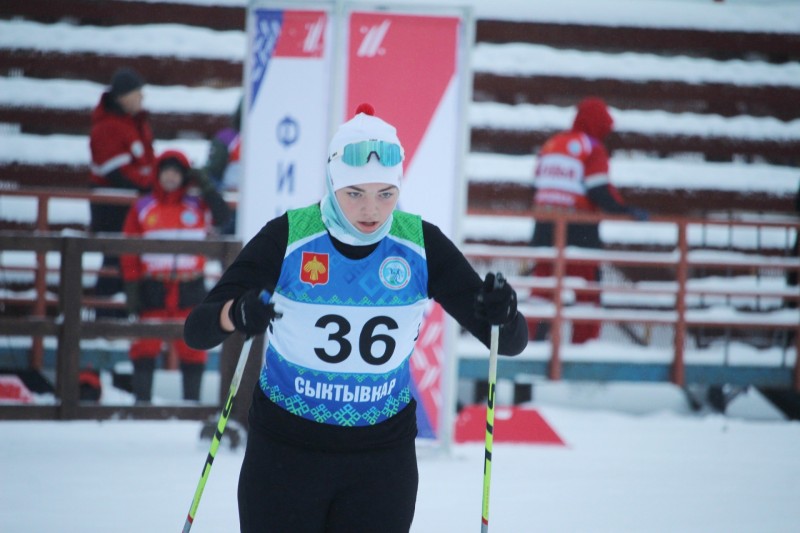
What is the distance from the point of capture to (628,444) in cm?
731

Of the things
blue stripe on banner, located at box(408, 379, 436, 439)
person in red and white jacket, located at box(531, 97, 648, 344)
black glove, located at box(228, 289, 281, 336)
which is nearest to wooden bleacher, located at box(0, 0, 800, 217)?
person in red and white jacket, located at box(531, 97, 648, 344)

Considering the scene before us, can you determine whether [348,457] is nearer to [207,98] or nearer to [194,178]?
[194,178]

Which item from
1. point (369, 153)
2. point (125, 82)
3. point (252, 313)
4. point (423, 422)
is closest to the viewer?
point (252, 313)

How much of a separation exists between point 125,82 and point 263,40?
1913 mm

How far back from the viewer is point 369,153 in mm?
2947

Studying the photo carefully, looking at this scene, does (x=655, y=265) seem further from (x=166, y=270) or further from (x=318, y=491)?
(x=318, y=491)

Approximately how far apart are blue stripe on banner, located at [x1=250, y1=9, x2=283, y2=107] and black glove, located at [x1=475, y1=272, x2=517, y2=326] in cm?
355

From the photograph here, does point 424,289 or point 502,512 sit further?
point 502,512

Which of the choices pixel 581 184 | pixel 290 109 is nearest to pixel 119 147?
pixel 290 109

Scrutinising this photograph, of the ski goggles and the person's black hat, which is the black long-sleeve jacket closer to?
the ski goggles

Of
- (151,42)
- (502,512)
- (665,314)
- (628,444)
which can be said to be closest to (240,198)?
(502,512)

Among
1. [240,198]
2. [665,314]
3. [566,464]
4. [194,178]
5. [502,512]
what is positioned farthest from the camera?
[665,314]

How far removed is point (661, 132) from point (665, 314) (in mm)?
2863

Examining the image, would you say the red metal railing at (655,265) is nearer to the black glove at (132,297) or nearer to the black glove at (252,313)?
the black glove at (132,297)
